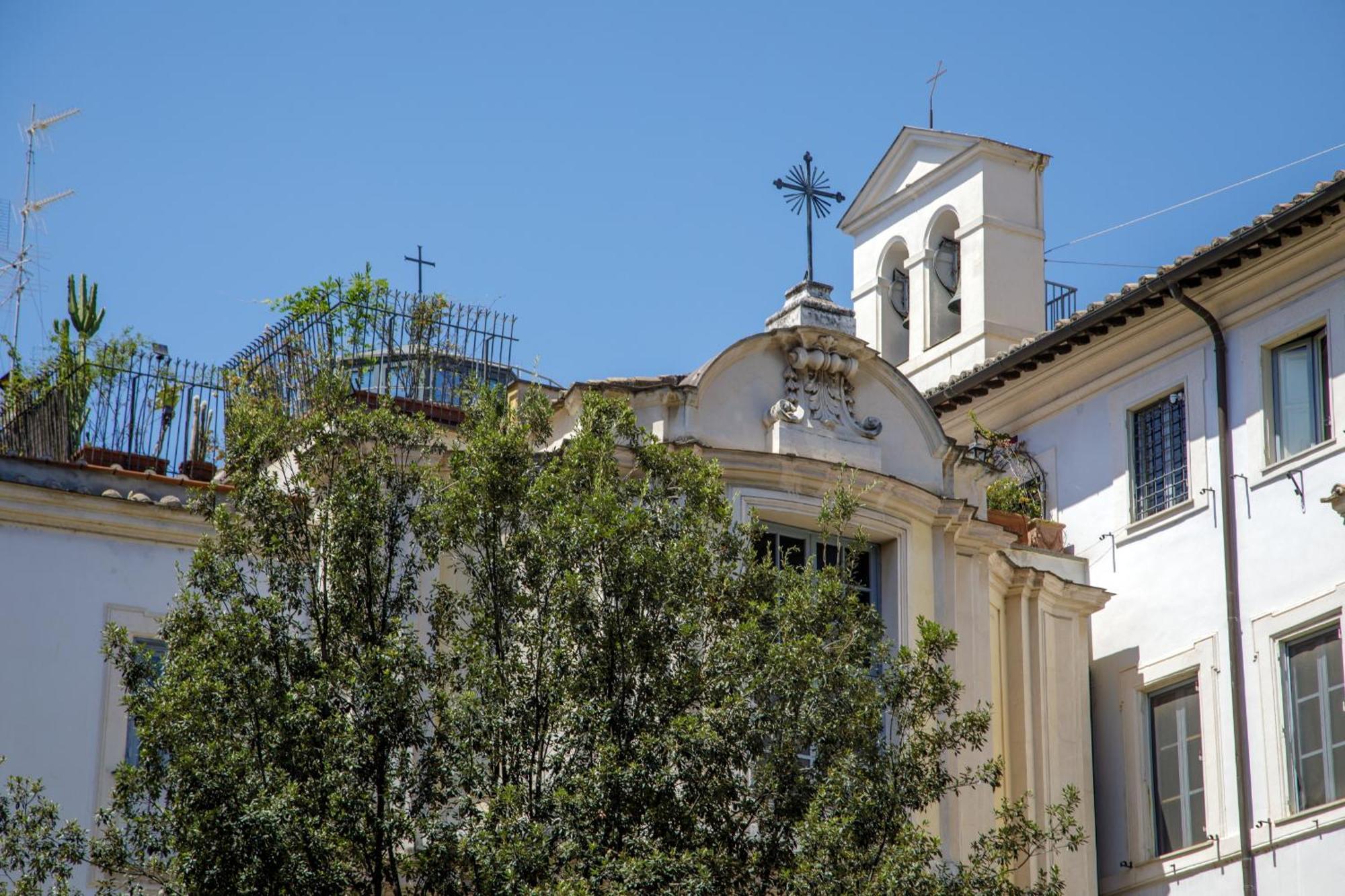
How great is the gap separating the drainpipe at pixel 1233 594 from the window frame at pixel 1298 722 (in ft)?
1.64

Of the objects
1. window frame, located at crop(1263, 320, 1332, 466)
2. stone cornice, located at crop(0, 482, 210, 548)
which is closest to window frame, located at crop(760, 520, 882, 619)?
window frame, located at crop(1263, 320, 1332, 466)

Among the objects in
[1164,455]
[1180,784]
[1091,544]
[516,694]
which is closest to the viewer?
[516,694]

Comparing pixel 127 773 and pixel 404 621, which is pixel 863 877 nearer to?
pixel 404 621

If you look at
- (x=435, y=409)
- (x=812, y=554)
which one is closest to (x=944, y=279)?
(x=435, y=409)

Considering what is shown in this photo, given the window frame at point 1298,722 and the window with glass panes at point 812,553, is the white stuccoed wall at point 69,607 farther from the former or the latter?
the window frame at point 1298,722

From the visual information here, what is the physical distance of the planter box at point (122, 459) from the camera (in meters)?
21.2

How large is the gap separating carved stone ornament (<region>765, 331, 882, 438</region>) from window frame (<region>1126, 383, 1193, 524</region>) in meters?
4.01

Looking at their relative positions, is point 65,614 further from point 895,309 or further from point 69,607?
point 895,309

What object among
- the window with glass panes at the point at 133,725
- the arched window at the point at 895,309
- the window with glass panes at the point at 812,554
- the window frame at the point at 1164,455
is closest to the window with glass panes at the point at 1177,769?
the window frame at the point at 1164,455

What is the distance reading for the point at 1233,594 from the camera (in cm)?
2234

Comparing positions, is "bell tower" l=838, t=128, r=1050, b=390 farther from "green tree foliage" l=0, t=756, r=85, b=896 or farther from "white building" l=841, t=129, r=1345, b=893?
"green tree foliage" l=0, t=756, r=85, b=896

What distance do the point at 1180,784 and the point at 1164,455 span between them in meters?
3.64

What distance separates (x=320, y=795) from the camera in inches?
548

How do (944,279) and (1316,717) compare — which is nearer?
(1316,717)
